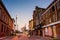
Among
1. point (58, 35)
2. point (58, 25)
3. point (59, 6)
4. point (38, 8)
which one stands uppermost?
point (38, 8)

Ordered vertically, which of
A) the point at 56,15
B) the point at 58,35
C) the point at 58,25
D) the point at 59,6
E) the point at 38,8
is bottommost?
the point at 58,35

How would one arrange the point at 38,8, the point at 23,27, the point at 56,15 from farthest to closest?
the point at 23,27
the point at 38,8
the point at 56,15

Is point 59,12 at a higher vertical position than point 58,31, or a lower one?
higher

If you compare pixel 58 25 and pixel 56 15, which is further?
pixel 56 15

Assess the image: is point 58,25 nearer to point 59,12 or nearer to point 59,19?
point 59,19

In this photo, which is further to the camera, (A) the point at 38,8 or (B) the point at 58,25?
(A) the point at 38,8

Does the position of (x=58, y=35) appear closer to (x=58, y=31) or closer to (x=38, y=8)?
(x=58, y=31)

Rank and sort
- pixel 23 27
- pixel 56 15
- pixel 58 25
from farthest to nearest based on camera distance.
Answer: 1. pixel 23 27
2. pixel 56 15
3. pixel 58 25

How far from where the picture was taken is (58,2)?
28422mm

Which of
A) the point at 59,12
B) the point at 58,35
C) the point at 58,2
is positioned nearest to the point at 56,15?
the point at 59,12

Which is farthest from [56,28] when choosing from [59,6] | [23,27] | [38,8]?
[23,27]

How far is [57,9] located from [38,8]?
33.4 m

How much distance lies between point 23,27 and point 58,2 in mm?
117749

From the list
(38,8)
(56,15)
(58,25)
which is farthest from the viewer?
(38,8)
